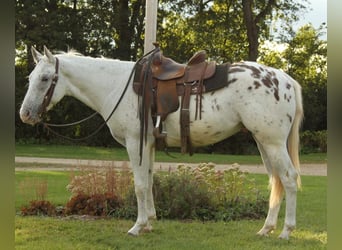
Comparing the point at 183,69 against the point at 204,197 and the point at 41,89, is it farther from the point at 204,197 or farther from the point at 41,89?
the point at 204,197

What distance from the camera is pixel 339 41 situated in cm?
70

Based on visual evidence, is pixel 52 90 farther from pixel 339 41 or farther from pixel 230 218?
pixel 339 41

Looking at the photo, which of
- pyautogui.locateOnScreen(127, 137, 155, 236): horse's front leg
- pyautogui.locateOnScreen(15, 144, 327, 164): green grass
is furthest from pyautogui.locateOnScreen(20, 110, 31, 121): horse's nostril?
pyautogui.locateOnScreen(15, 144, 327, 164): green grass

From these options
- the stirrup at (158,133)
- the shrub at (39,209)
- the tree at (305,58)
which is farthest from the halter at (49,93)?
the tree at (305,58)

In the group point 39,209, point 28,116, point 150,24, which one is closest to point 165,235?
point 28,116

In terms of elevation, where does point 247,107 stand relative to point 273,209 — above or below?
above

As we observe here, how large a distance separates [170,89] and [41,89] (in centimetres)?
146

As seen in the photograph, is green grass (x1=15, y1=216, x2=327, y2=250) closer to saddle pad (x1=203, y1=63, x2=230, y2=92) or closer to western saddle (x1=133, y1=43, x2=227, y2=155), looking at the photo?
western saddle (x1=133, y1=43, x2=227, y2=155)

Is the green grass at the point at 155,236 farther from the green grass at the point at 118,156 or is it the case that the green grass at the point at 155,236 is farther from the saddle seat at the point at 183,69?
the green grass at the point at 118,156

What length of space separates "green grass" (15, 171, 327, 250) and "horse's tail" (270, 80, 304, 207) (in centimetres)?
49

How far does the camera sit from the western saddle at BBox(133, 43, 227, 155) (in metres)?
4.86

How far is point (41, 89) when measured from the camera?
4.89m

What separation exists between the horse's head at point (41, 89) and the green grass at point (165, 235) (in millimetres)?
1349

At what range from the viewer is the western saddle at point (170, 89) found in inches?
191
